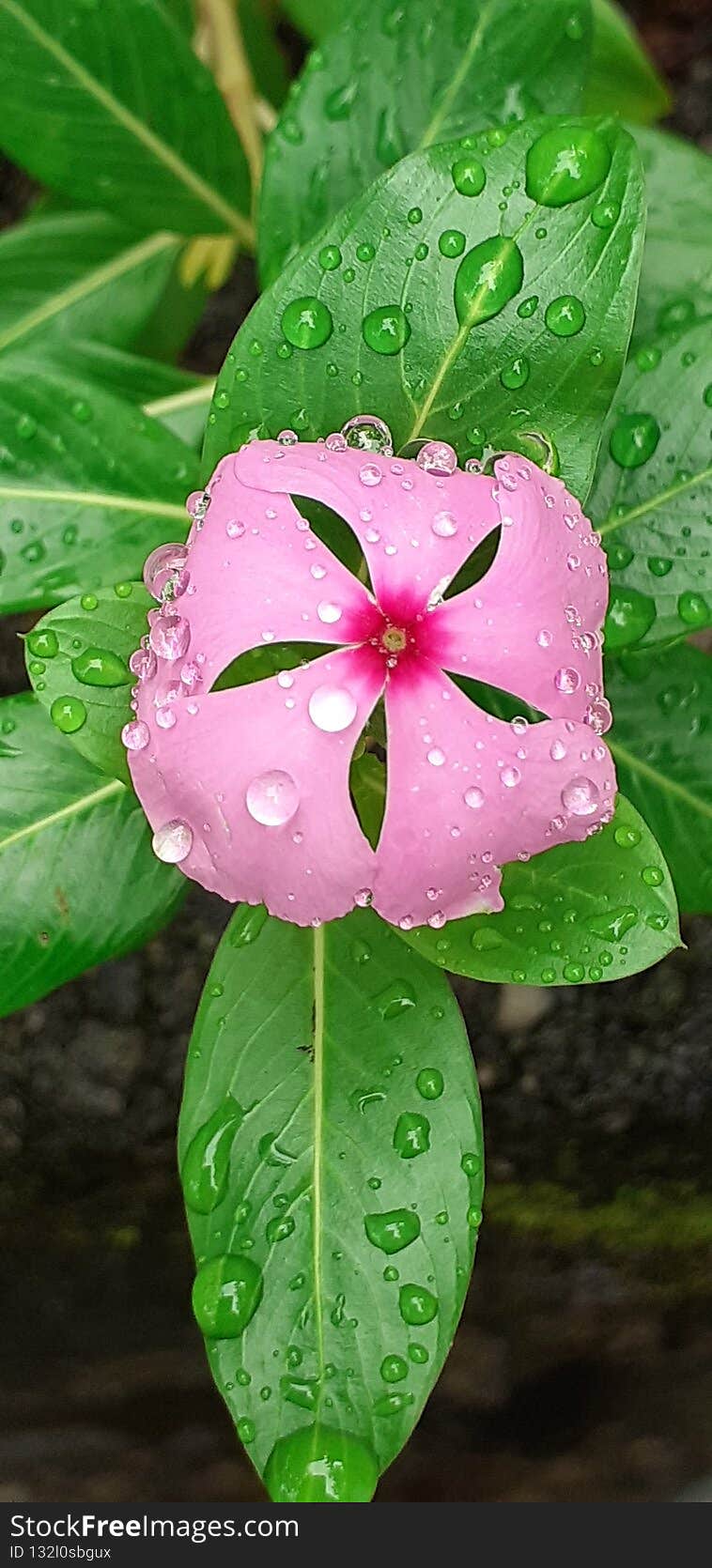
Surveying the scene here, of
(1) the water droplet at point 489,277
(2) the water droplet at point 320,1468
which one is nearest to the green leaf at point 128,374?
(1) the water droplet at point 489,277

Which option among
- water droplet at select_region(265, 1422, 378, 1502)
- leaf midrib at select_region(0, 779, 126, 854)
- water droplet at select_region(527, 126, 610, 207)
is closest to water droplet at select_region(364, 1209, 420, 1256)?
water droplet at select_region(265, 1422, 378, 1502)

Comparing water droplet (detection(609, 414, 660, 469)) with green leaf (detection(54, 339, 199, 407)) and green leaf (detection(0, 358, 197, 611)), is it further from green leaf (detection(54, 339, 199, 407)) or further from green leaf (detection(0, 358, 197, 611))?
green leaf (detection(54, 339, 199, 407))

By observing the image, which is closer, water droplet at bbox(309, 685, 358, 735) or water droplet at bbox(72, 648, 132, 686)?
water droplet at bbox(309, 685, 358, 735)

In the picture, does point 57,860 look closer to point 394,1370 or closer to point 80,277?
point 394,1370

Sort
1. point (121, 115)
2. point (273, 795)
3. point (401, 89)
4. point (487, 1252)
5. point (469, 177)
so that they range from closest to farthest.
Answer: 1. point (273, 795)
2. point (469, 177)
3. point (401, 89)
4. point (121, 115)
5. point (487, 1252)

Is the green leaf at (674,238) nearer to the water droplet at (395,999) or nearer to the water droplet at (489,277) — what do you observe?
the water droplet at (489,277)

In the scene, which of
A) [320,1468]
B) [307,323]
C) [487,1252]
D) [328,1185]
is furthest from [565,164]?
[487,1252]
